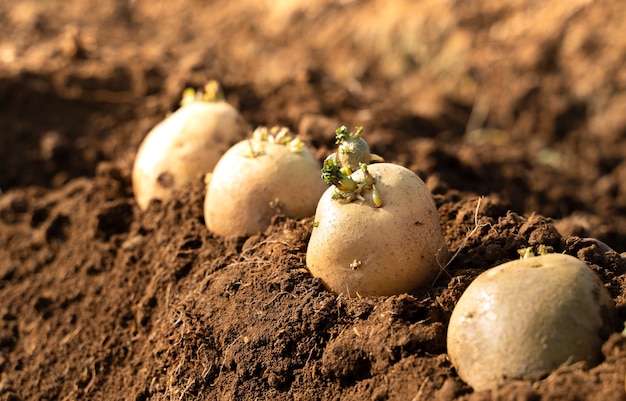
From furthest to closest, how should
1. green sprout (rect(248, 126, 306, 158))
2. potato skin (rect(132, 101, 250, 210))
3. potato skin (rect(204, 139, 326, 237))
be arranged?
potato skin (rect(132, 101, 250, 210)) → green sprout (rect(248, 126, 306, 158)) → potato skin (rect(204, 139, 326, 237))

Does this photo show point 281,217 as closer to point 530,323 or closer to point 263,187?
point 263,187

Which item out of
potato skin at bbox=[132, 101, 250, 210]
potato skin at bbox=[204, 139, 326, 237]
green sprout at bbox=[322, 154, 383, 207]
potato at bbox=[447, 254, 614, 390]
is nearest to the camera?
potato at bbox=[447, 254, 614, 390]

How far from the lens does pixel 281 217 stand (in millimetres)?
3719

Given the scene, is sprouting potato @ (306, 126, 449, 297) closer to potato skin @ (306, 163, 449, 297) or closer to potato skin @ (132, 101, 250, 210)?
potato skin @ (306, 163, 449, 297)

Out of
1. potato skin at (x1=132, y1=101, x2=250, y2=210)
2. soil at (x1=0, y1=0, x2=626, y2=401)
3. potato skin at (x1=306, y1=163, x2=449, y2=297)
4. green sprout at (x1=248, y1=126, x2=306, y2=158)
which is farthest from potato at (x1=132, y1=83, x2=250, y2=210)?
potato skin at (x1=306, y1=163, x2=449, y2=297)

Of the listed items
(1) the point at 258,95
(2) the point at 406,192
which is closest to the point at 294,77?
(1) the point at 258,95

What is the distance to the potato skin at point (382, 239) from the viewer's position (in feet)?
9.94

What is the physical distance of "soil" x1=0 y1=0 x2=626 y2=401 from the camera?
3.04 m

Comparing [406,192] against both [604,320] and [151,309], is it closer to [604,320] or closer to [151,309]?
[604,320]

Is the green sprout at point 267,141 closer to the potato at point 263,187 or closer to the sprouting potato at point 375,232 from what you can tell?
the potato at point 263,187

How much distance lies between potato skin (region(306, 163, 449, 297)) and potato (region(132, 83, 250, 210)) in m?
1.51

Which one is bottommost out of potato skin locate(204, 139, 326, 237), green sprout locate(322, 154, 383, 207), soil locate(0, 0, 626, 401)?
soil locate(0, 0, 626, 401)

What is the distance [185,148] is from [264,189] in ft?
3.17

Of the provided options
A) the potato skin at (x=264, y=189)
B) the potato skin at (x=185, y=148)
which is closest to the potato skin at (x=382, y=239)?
the potato skin at (x=264, y=189)
